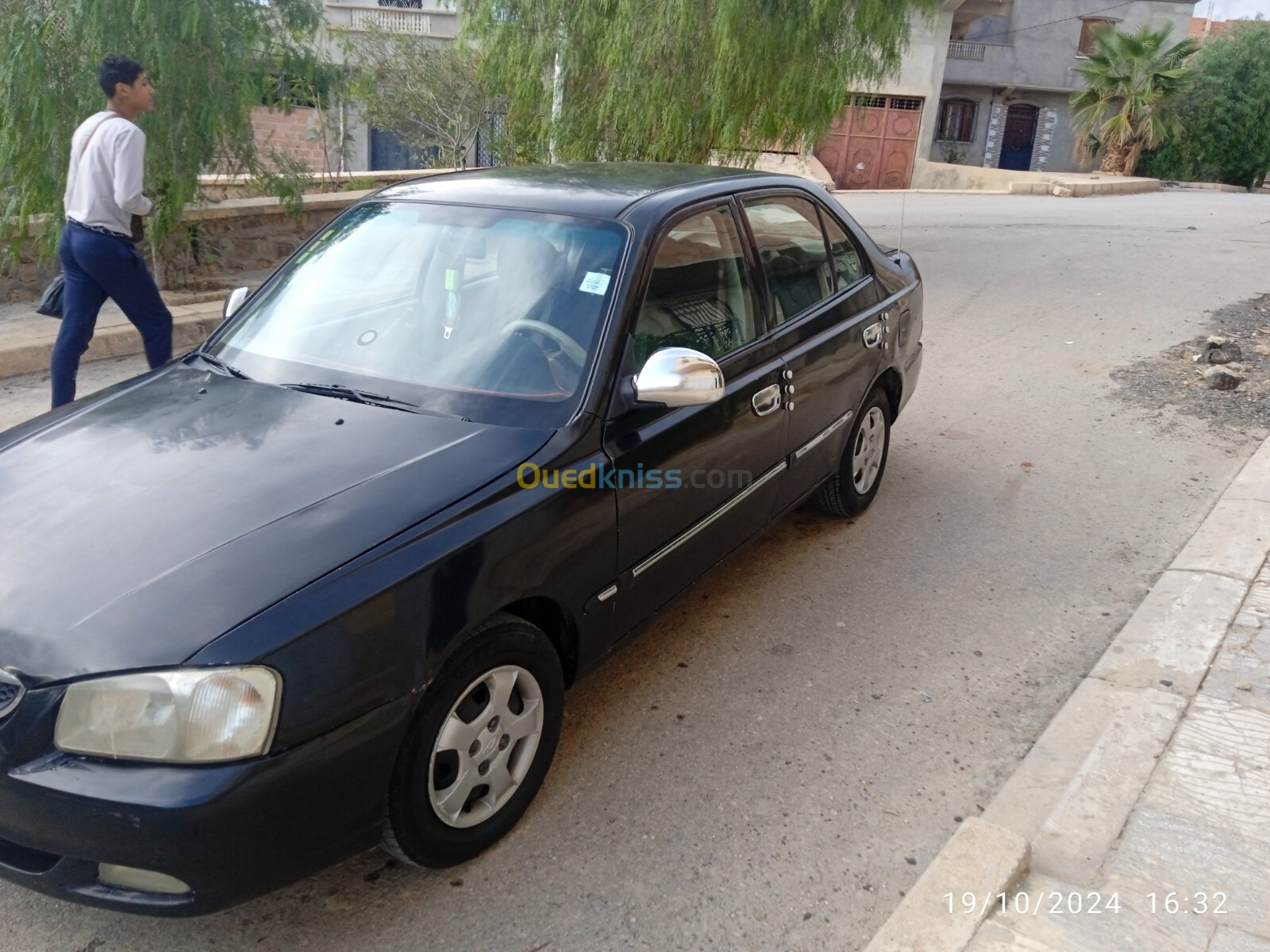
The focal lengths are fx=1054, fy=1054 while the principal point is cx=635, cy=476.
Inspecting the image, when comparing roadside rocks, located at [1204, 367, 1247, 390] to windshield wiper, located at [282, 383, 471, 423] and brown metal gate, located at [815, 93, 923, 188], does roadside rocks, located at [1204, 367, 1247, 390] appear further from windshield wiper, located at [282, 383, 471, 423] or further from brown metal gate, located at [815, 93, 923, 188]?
brown metal gate, located at [815, 93, 923, 188]

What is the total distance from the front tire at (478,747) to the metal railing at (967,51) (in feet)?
128

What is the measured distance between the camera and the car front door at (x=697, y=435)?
3.29 meters

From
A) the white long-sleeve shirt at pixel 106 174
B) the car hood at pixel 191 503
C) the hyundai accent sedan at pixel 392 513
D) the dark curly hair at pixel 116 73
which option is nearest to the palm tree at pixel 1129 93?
the hyundai accent sedan at pixel 392 513

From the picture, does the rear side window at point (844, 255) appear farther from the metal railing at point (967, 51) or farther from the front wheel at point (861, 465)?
the metal railing at point (967, 51)

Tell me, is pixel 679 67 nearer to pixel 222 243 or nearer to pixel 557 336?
pixel 222 243

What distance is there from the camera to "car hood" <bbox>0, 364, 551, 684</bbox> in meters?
2.27

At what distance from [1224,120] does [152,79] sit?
34867 millimetres

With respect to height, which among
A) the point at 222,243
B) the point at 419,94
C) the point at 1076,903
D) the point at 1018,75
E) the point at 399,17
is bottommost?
the point at 1076,903

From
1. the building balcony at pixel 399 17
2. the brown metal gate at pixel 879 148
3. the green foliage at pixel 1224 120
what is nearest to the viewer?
the building balcony at pixel 399 17

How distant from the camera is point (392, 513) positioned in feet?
8.55

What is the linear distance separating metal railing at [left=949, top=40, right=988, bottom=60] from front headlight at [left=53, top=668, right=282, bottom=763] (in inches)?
1571

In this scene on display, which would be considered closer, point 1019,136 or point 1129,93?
point 1129,93

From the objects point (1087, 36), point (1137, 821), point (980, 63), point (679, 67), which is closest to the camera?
point (1137, 821)

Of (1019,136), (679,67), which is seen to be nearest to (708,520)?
(679,67)
